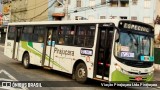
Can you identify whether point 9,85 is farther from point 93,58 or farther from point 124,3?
point 124,3

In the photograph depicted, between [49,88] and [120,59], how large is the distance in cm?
286

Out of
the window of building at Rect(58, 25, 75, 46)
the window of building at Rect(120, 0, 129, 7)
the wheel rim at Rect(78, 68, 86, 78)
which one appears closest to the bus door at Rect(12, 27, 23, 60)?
the window of building at Rect(58, 25, 75, 46)

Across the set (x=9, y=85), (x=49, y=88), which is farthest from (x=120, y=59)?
(x=9, y=85)

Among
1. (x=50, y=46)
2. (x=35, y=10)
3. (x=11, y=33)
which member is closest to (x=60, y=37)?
(x=50, y=46)

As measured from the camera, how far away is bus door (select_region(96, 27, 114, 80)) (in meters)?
14.0

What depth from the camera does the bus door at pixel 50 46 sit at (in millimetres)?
18016

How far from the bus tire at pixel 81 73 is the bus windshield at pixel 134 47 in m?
2.26

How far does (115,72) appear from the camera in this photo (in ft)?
44.4

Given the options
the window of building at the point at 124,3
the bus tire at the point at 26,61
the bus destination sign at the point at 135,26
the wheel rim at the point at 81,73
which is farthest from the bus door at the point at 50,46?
the window of building at the point at 124,3

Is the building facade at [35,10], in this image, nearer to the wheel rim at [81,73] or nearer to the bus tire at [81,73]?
the bus tire at [81,73]

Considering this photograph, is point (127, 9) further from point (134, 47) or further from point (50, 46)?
point (134, 47)

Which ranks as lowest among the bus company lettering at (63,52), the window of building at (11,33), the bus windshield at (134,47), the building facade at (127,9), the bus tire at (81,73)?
the bus tire at (81,73)

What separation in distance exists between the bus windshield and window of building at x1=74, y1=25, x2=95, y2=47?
162 centimetres

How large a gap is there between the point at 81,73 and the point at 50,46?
3258mm
